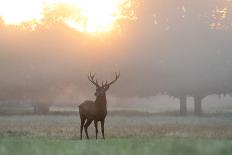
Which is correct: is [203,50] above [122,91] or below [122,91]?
above

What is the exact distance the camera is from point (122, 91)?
2446 inches

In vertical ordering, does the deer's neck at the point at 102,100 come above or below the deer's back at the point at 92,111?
above

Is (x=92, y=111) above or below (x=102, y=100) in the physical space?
below

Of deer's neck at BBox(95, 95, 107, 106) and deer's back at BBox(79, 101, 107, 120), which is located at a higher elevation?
deer's neck at BBox(95, 95, 107, 106)

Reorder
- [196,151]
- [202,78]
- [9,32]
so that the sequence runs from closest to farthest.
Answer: [196,151] → [202,78] → [9,32]

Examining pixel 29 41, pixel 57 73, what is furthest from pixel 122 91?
pixel 29 41

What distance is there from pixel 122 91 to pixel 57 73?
812 cm

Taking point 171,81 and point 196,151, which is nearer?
point 196,151

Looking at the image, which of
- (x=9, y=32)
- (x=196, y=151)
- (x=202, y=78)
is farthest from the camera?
(x=9, y=32)

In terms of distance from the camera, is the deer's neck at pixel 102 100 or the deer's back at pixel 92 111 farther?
the deer's back at pixel 92 111

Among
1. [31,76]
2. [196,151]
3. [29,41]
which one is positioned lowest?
[196,151]

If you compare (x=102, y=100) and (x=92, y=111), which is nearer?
(x=102, y=100)

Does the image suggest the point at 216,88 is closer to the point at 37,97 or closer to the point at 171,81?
the point at 171,81

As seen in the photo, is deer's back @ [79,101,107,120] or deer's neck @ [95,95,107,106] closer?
deer's neck @ [95,95,107,106]
